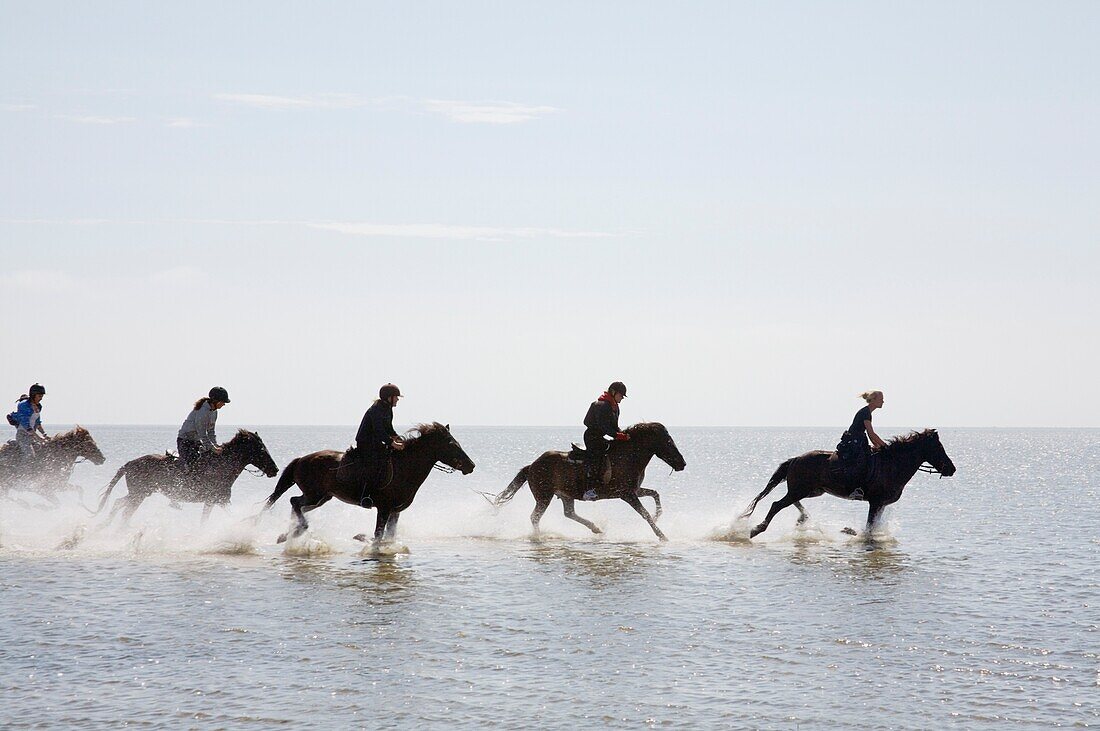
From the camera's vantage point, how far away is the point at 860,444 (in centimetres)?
1891

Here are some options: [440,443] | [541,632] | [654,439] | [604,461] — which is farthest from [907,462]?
[541,632]

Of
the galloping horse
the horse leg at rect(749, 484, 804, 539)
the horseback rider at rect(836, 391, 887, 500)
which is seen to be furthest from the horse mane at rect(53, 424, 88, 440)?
the horseback rider at rect(836, 391, 887, 500)

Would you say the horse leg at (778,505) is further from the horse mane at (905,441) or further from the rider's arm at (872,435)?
the horse mane at (905,441)

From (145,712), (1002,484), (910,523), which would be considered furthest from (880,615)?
(1002,484)

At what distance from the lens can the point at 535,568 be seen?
641 inches

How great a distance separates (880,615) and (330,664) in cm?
653

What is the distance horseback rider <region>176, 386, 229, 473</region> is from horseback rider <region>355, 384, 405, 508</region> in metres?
2.82

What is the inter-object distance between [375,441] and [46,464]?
8387mm

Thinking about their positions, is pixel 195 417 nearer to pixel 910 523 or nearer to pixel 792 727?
pixel 792 727

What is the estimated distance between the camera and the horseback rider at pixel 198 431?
18.2 meters

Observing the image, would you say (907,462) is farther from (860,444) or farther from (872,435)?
(860,444)

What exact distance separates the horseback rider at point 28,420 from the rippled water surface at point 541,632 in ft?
7.14

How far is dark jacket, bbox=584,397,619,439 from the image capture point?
1888 centimetres

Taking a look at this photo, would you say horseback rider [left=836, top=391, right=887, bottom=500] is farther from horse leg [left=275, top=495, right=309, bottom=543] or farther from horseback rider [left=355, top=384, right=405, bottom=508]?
horse leg [left=275, top=495, right=309, bottom=543]
